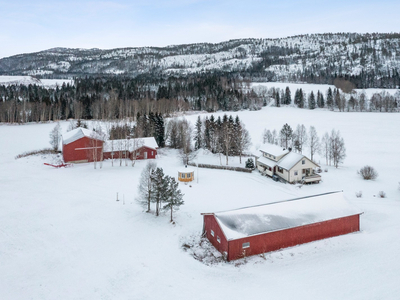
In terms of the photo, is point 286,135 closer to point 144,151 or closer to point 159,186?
point 144,151

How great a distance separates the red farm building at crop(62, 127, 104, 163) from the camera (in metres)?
38.6

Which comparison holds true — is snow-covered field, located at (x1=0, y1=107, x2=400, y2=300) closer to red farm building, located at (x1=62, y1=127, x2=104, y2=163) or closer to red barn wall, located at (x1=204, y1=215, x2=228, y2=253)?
red barn wall, located at (x1=204, y1=215, x2=228, y2=253)

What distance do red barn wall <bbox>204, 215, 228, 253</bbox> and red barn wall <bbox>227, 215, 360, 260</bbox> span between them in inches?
24.8

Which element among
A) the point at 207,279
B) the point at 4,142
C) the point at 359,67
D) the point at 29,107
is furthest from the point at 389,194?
the point at 359,67

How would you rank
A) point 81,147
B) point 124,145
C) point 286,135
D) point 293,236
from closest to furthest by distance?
point 293,236 → point 81,147 → point 124,145 → point 286,135

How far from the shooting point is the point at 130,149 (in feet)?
131

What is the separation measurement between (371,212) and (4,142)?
5804 centimetres

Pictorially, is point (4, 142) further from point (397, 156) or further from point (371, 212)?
point (397, 156)

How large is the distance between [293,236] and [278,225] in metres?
1.39

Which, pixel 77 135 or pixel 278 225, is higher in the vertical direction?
pixel 77 135

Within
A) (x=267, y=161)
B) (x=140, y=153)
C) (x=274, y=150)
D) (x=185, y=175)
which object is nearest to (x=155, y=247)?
(x=185, y=175)

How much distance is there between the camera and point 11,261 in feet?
51.1

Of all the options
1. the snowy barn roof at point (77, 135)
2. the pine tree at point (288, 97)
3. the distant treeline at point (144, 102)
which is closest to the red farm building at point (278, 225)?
the snowy barn roof at point (77, 135)

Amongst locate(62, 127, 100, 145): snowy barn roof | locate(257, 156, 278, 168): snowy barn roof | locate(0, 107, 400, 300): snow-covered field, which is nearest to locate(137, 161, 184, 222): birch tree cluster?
locate(0, 107, 400, 300): snow-covered field
